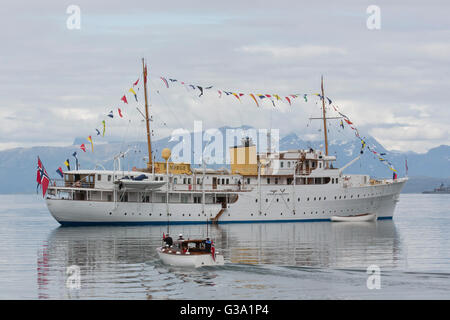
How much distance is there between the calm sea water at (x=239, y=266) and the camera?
29.3 metres

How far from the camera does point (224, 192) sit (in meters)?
69.2

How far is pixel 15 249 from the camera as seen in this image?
48.8 metres

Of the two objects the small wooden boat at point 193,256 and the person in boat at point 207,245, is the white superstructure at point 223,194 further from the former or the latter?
the person in boat at point 207,245

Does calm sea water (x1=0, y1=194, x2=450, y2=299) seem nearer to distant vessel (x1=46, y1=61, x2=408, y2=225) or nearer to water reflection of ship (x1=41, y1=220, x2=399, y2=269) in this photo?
water reflection of ship (x1=41, y1=220, x2=399, y2=269)

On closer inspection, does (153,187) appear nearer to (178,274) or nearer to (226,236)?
(226,236)

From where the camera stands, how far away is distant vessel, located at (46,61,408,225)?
214ft

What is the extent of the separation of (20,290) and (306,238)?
1132 inches

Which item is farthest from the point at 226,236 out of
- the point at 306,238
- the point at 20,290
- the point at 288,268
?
the point at 20,290

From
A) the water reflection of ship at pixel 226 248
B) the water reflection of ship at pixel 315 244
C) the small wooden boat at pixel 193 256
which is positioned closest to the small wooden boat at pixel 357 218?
the water reflection of ship at pixel 315 244

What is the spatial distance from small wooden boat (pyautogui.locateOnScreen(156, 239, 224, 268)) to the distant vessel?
28.0m

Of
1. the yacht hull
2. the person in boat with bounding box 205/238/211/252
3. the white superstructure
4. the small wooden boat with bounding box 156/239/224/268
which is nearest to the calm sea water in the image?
the small wooden boat with bounding box 156/239/224/268

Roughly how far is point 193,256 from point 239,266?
2601mm

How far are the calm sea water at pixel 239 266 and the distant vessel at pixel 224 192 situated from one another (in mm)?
5027
